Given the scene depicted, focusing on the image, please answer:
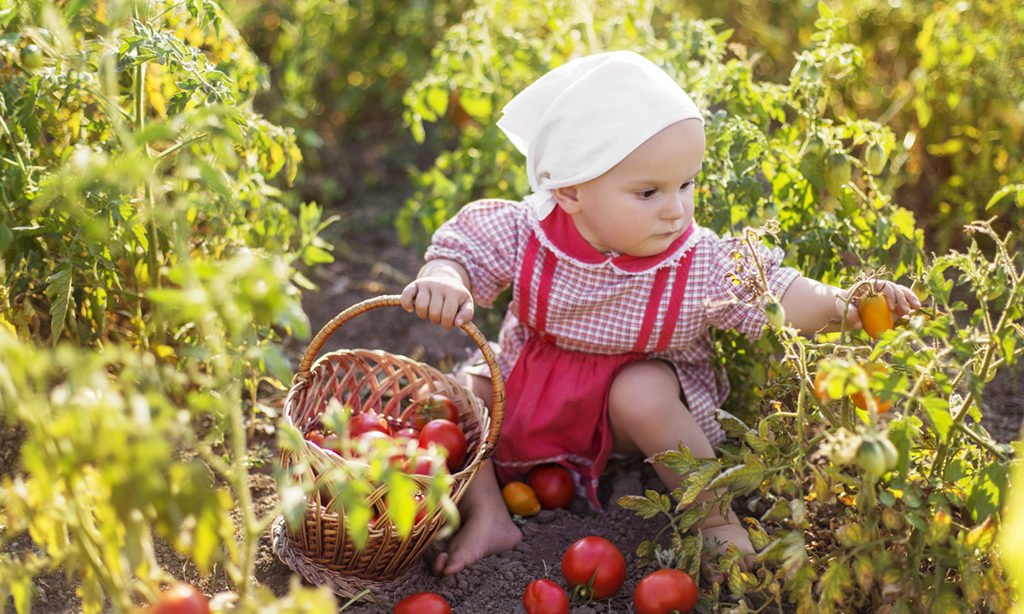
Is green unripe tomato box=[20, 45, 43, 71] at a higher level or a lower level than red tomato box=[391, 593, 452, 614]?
higher

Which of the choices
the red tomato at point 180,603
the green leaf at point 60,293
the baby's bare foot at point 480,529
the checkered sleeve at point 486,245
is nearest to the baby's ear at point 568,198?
the checkered sleeve at point 486,245

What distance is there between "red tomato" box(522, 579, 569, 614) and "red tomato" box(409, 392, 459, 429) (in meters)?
0.45

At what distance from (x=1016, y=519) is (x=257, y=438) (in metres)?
1.69

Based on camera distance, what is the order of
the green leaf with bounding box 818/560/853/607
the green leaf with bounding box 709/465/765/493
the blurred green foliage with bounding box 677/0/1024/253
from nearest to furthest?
1. the green leaf with bounding box 818/560/853/607
2. the green leaf with bounding box 709/465/765/493
3. the blurred green foliage with bounding box 677/0/1024/253

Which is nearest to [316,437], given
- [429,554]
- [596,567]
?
[429,554]

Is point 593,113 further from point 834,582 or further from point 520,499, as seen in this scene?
point 834,582

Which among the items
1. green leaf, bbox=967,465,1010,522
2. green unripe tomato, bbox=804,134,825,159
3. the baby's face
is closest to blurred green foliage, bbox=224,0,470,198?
the baby's face

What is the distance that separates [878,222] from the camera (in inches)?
76.9

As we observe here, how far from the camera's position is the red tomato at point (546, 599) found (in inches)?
65.3

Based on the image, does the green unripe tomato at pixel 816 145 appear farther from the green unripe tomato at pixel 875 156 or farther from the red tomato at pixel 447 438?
the red tomato at pixel 447 438

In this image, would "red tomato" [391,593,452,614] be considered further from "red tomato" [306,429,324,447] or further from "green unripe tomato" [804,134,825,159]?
"green unripe tomato" [804,134,825,159]

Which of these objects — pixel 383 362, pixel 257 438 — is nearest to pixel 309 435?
pixel 383 362

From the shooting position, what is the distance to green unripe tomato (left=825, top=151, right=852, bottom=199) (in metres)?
1.84

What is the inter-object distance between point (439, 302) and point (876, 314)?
84 centimetres
